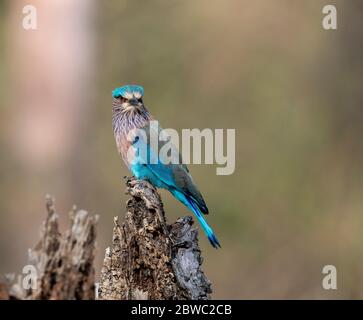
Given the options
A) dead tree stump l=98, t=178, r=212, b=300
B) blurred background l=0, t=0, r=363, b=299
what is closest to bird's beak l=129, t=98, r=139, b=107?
dead tree stump l=98, t=178, r=212, b=300

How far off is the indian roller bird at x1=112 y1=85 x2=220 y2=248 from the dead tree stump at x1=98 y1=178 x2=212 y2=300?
59.5 inches

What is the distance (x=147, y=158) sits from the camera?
7.59 m

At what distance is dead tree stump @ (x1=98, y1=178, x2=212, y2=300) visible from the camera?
17.9 feet

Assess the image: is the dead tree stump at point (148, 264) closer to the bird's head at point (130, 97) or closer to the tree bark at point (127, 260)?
the tree bark at point (127, 260)

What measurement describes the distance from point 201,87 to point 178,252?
474 inches

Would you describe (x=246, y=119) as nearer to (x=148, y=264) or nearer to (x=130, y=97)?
(x=130, y=97)

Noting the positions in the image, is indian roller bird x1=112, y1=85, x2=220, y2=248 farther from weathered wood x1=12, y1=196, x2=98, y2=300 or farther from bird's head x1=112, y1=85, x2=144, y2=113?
weathered wood x1=12, y1=196, x2=98, y2=300

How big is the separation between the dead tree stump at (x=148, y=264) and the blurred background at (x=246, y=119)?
7029mm

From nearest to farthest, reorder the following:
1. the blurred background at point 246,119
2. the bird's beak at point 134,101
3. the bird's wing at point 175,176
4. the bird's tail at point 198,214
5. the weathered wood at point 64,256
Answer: the weathered wood at point 64,256 → the bird's tail at point 198,214 → the bird's wing at point 175,176 → the bird's beak at point 134,101 → the blurred background at point 246,119

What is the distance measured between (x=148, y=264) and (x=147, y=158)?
2220 mm

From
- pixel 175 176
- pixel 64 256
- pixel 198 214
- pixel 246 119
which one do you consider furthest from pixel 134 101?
pixel 246 119

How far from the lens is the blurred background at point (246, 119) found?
47.0ft

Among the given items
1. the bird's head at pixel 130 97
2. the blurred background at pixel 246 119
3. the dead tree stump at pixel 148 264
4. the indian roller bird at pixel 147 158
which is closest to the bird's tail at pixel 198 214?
the indian roller bird at pixel 147 158

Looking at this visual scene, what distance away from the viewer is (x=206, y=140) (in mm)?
12602
